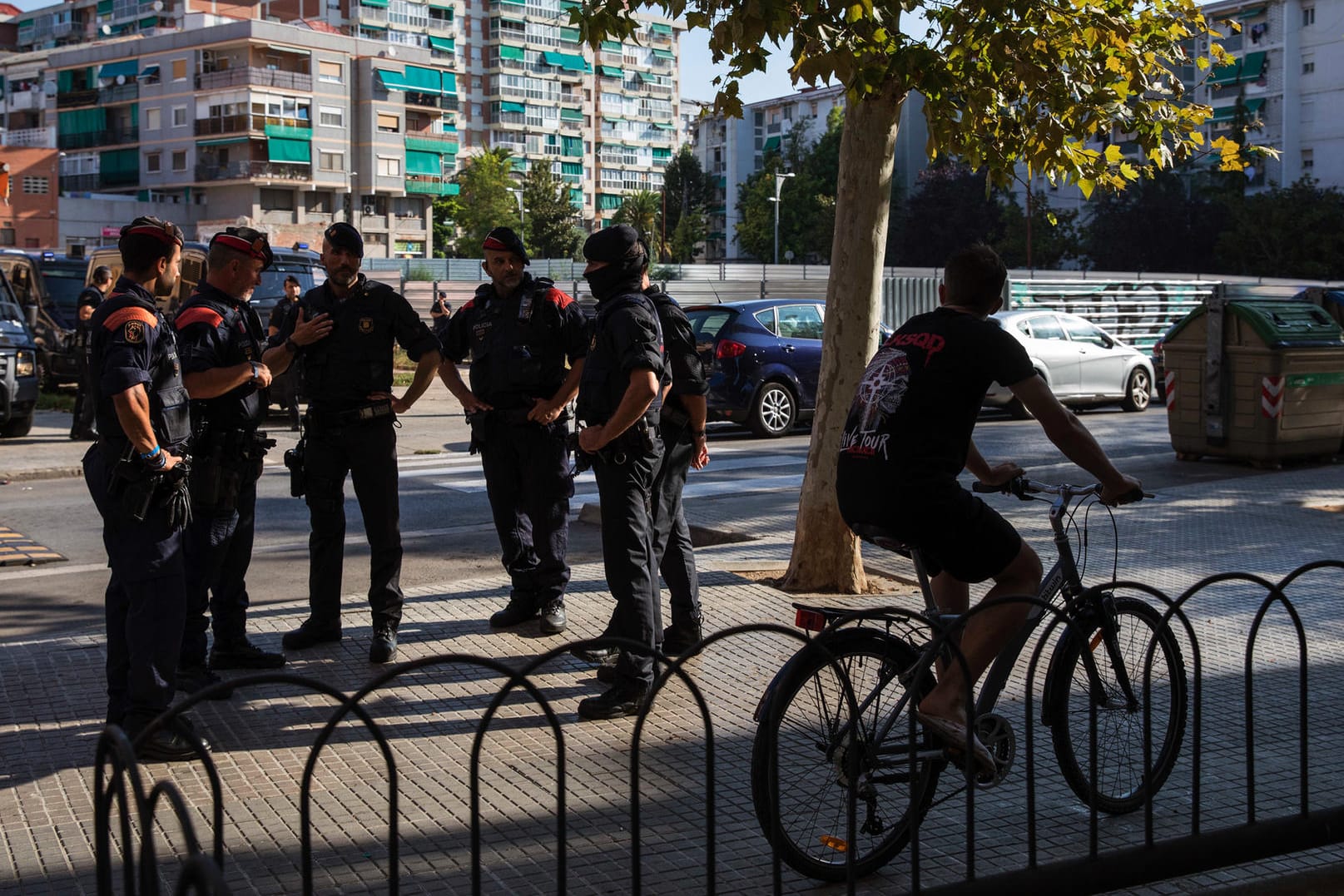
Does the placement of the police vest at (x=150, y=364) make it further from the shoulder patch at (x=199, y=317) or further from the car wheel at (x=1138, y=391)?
the car wheel at (x=1138, y=391)

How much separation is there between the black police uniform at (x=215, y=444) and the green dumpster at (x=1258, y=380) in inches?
412

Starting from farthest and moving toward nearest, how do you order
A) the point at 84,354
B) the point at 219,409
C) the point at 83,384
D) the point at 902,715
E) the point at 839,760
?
the point at 84,354
the point at 83,384
the point at 219,409
the point at 902,715
the point at 839,760

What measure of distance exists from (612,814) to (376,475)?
2559 millimetres

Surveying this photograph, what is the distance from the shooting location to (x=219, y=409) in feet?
20.2

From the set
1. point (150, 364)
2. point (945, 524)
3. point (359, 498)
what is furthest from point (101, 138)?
point (945, 524)

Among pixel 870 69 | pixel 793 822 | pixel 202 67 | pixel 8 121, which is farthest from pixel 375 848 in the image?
pixel 8 121

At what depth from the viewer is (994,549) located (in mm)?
4391

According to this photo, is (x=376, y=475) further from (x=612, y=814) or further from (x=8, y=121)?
(x=8, y=121)

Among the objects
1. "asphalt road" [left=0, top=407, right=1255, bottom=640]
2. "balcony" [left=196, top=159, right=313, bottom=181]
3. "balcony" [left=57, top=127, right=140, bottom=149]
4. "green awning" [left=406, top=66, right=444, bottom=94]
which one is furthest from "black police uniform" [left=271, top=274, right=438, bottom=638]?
"balcony" [left=57, top=127, right=140, bottom=149]

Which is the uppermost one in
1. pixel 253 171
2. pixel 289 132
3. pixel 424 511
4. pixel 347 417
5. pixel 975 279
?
pixel 289 132

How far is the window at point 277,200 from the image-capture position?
82.2 m

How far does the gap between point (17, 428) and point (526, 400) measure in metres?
12.2

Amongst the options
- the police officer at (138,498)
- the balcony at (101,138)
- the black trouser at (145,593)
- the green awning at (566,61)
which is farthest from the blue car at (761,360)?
the green awning at (566,61)

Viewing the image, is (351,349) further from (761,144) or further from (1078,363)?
(761,144)
